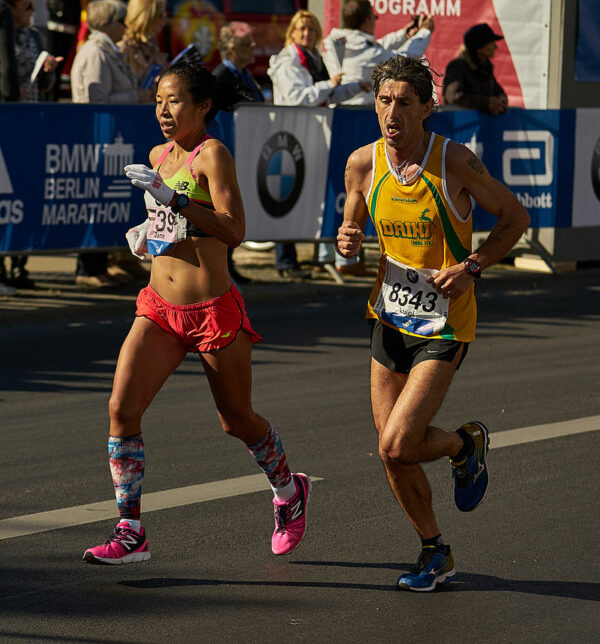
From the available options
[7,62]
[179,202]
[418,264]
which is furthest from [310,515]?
[7,62]

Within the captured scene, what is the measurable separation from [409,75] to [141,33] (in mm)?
7783

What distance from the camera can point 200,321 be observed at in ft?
17.9

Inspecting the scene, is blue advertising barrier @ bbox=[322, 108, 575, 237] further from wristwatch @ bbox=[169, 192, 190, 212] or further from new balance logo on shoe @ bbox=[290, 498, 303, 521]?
wristwatch @ bbox=[169, 192, 190, 212]

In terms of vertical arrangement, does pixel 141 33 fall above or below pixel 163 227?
above

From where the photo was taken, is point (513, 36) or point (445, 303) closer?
point (445, 303)

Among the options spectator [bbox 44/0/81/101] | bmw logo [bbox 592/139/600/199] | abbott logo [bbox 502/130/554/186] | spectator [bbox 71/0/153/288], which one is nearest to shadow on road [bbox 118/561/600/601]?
spectator [bbox 71/0/153/288]

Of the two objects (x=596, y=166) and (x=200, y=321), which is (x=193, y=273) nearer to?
(x=200, y=321)

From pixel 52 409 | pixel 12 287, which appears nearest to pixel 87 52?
pixel 12 287

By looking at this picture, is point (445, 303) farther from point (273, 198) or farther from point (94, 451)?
point (273, 198)

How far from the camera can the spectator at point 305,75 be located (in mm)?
13164

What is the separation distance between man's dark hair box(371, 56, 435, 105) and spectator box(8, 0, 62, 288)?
713 centimetres

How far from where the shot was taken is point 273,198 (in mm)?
12773

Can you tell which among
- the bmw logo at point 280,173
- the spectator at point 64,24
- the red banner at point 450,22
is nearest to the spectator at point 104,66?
the bmw logo at point 280,173

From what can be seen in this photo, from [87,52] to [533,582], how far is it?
317 inches
